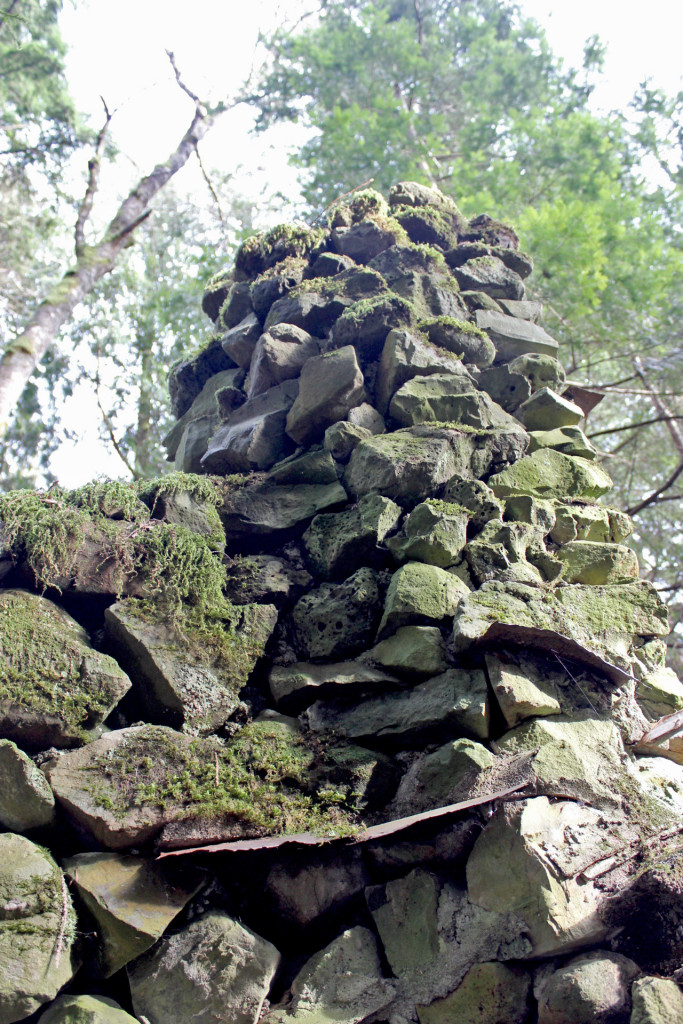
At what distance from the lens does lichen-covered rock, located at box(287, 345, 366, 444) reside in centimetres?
420

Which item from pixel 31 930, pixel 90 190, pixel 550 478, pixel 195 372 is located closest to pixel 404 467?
pixel 550 478

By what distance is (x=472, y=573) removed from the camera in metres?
3.39

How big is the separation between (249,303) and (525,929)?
4709mm

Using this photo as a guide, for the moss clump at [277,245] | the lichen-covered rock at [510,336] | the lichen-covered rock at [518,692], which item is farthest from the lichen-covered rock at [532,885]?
the moss clump at [277,245]

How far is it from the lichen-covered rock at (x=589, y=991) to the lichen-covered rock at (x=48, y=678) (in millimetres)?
1864

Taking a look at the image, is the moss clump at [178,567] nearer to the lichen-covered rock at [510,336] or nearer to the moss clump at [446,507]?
the moss clump at [446,507]

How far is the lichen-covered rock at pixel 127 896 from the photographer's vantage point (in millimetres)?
2238

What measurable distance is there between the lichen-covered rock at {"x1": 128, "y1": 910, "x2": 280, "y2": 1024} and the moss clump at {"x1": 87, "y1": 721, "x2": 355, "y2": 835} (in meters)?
0.35

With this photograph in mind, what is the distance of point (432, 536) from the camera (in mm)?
3342

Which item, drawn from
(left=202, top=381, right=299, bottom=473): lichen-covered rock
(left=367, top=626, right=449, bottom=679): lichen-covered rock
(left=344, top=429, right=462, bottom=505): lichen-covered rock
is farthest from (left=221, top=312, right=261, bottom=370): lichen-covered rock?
(left=367, top=626, right=449, bottom=679): lichen-covered rock

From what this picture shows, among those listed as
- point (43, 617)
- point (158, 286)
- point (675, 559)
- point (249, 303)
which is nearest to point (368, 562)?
point (43, 617)

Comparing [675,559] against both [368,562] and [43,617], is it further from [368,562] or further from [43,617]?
[43,617]

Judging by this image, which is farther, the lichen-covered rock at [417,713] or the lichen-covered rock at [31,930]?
the lichen-covered rock at [417,713]

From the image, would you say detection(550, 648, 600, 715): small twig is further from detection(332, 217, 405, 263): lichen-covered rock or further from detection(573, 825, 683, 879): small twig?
detection(332, 217, 405, 263): lichen-covered rock
